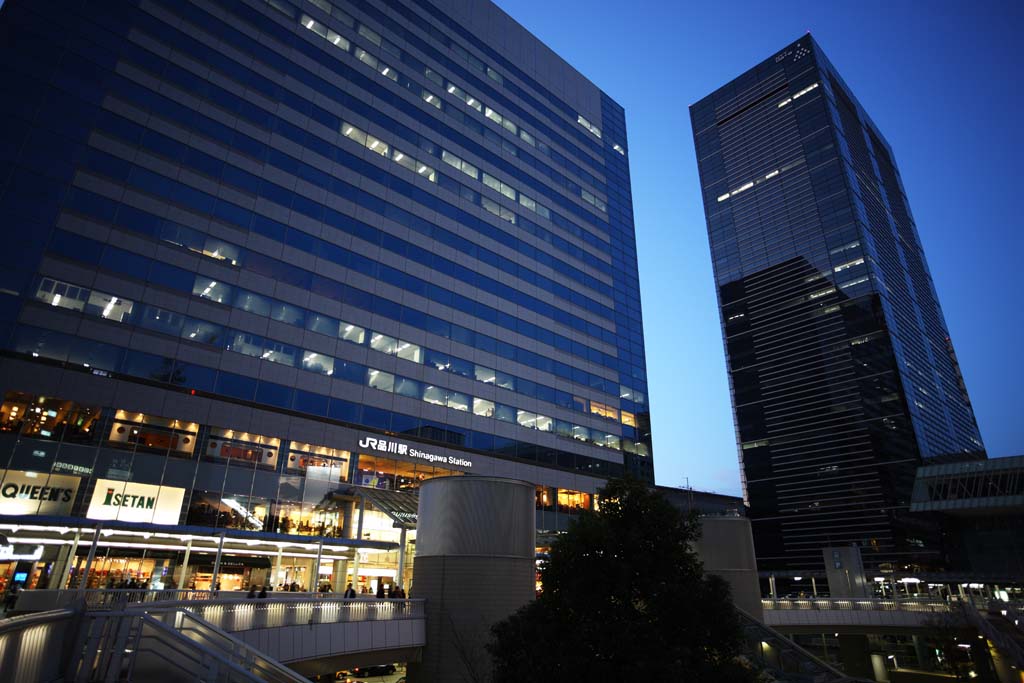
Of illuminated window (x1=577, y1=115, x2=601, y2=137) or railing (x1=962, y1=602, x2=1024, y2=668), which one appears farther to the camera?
illuminated window (x1=577, y1=115, x2=601, y2=137)

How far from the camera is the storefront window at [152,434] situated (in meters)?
33.3

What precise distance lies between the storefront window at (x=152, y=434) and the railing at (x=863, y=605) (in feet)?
132

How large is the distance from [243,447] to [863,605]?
44626mm

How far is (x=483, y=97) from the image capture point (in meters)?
65.1

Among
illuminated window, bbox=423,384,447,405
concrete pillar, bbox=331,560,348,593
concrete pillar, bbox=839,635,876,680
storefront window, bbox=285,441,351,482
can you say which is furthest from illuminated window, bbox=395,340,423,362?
concrete pillar, bbox=839,635,876,680

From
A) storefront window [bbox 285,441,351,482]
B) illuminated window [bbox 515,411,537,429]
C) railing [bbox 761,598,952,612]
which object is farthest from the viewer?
illuminated window [bbox 515,411,537,429]

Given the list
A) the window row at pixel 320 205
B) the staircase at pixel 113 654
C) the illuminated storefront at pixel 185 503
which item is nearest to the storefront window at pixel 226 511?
the illuminated storefront at pixel 185 503

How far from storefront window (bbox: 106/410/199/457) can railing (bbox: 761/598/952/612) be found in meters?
40.1

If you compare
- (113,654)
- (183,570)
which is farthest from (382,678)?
A: (113,654)

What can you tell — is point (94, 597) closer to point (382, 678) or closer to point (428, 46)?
point (382, 678)

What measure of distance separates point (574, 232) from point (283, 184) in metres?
36.2

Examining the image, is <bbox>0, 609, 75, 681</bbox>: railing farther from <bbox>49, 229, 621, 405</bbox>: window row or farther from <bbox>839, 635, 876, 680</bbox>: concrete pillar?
<bbox>839, 635, 876, 680</bbox>: concrete pillar

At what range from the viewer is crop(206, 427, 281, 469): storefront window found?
36312 mm

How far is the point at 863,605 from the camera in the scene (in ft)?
133
